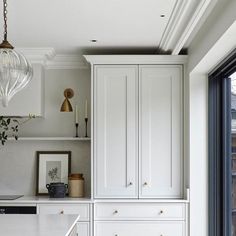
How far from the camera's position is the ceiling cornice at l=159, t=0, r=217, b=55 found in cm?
352

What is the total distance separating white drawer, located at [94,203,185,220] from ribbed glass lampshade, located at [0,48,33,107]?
2.20m

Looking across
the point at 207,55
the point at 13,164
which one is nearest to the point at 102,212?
the point at 13,164

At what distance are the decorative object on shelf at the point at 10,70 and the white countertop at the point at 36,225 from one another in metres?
0.84

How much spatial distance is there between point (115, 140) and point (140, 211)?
75 cm

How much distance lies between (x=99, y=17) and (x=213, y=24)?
0.90 meters

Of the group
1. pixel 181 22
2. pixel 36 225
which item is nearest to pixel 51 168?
pixel 36 225

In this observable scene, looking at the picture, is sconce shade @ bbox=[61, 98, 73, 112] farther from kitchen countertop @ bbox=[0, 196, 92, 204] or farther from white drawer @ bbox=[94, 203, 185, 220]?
white drawer @ bbox=[94, 203, 185, 220]

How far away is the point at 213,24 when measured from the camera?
377cm

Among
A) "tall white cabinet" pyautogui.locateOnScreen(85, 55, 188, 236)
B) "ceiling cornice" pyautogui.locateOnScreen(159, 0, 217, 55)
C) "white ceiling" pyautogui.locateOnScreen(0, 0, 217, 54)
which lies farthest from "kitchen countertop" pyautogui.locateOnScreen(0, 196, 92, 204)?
"ceiling cornice" pyautogui.locateOnScreen(159, 0, 217, 55)

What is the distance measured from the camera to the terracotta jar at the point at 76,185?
17.1 ft

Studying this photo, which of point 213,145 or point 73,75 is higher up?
point 73,75

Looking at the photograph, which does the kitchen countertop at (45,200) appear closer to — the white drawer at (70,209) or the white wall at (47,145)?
the white drawer at (70,209)

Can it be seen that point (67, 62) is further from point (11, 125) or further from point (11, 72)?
point (11, 72)

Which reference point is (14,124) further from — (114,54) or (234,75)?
(234,75)
